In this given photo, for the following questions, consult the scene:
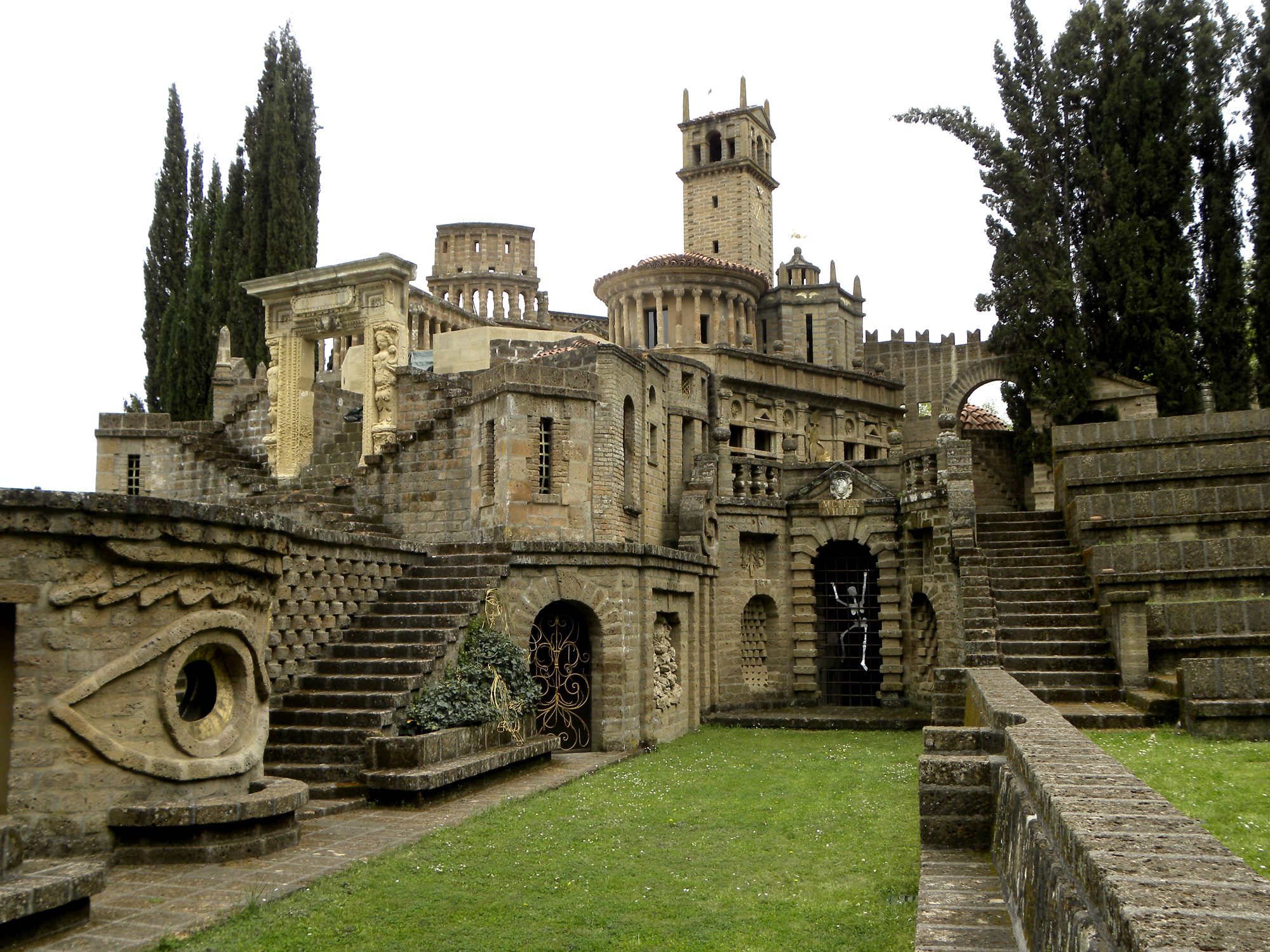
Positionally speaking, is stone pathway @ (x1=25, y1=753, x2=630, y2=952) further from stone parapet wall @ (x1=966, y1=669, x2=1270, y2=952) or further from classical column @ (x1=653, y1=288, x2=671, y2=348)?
classical column @ (x1=653, y1=288, x2=671, y2=348)

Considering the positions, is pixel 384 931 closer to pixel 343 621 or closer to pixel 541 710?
pixel 343 621

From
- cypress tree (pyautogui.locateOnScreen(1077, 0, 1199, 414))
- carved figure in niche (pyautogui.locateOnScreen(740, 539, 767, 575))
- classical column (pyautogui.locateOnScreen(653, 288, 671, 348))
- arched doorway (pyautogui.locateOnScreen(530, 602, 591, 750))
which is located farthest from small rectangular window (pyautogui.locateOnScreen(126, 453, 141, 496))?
cypress tree (pyautogui.locateOnScreen(1077, 0, 1199, 414))

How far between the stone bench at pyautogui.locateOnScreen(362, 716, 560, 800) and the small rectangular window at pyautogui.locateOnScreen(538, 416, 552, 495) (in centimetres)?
620

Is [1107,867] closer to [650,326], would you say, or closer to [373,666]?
[373,666]

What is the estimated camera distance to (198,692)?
10516 mm

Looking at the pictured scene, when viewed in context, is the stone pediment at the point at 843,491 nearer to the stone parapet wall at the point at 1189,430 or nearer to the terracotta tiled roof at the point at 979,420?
the stone parapet wall at the point at 1189,430

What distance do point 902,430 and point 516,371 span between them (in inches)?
754

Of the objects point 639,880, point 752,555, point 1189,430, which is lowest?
point 639,880

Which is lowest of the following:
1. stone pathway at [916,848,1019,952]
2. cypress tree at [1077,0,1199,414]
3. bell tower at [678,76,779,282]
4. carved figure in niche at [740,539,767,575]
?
stone pathway at [916,848,1019,952]

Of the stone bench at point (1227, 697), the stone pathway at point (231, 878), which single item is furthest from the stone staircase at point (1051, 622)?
the stone pathway at point (231, 878)

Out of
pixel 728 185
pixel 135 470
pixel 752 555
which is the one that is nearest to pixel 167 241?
pixel 135 470

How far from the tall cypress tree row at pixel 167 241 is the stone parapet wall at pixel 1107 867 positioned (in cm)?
3704

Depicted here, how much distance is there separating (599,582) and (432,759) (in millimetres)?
5289

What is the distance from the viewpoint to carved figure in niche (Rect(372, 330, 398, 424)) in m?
21.9
